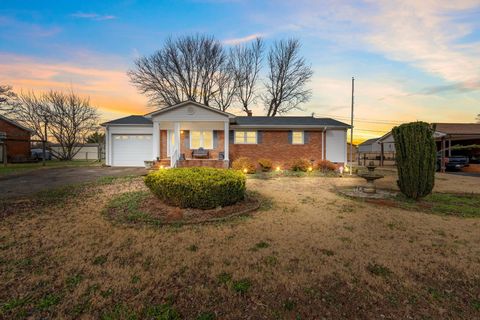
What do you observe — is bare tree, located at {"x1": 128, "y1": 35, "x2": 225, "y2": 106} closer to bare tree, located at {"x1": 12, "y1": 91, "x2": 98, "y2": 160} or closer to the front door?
bare tree, located at {"x1": 12, "y1": 91, "x2": 98, "y2": 160}

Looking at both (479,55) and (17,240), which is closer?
(17,240)

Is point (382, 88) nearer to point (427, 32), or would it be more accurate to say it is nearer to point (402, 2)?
point (427, 32)

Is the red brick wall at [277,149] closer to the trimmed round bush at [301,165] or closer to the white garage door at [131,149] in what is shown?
the trimmed round bush at [301,165]

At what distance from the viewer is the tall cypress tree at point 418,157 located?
277 inches

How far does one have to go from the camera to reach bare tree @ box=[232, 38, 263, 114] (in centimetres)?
3027

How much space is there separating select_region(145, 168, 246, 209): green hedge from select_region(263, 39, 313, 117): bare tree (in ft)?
89.6

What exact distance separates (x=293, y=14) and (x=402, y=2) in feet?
15.6

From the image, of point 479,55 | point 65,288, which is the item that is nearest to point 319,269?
point 65,288

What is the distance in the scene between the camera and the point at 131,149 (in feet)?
58.8

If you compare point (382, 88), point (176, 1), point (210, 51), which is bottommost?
point (382, 88)

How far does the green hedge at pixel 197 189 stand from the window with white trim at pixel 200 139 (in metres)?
10.2

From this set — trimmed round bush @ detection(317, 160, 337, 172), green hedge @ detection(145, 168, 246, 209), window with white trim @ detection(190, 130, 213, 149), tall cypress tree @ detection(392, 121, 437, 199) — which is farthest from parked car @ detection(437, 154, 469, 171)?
green hedge @ detection(145, 168, 246, 209)

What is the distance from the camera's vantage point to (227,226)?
4863mm

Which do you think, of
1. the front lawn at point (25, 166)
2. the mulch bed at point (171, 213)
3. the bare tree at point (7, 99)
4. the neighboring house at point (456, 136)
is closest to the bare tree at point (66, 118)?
the bare tree at point (7, 99)
